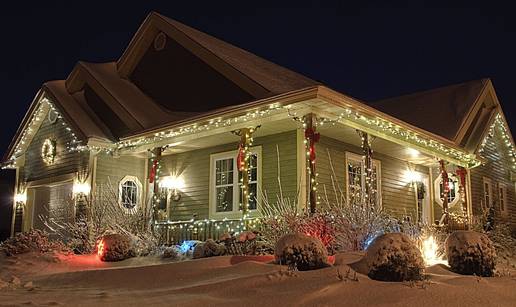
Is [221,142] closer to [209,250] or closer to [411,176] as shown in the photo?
[209,250]

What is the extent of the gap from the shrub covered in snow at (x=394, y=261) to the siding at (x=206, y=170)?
23.0 ft

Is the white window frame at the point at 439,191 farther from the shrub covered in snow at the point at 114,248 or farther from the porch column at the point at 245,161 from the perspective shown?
the shrub covered in snow at the point at 114,248

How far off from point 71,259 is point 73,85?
880 cm

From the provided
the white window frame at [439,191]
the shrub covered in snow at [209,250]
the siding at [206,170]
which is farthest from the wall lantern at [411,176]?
the shrub covered in snow at [209,250]

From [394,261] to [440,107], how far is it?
16367mm

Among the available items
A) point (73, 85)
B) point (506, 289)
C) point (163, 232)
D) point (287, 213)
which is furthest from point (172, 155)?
point (506, 289)

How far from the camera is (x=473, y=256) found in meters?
8.22

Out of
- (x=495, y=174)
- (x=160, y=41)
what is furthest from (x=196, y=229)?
(x=495, y=174)

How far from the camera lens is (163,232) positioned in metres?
15.3

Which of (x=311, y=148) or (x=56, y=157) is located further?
(x=56, y=157)

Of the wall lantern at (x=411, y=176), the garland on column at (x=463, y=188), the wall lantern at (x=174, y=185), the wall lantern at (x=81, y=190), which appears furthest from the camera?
the wall lantern at (x=411, y=176)

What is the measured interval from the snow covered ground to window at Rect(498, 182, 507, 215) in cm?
1576

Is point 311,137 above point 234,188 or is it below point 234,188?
above

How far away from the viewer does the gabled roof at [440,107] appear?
20156mm
